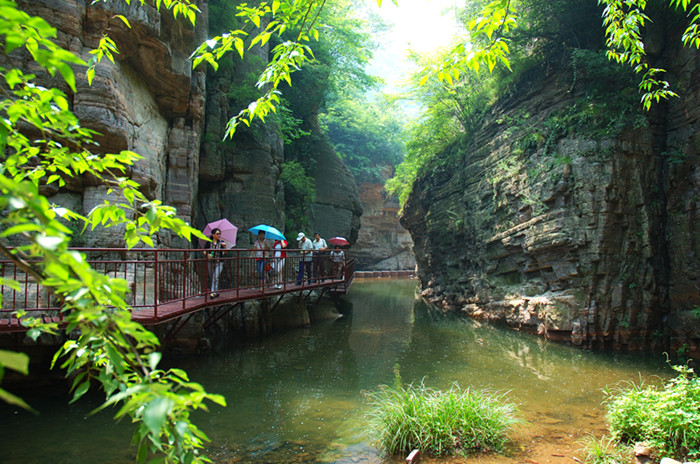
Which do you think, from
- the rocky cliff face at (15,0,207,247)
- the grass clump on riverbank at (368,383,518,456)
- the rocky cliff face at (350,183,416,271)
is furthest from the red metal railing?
the rocky cliff face at (350,183,416,271)

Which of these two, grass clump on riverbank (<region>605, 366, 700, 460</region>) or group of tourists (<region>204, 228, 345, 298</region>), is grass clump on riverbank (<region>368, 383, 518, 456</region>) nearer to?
grass clump on riverbank (<region>605, 366, 700, 460</region>)

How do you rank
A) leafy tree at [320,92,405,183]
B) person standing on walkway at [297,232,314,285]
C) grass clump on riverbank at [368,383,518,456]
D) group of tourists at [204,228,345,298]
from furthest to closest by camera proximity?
leafy tree at [320,92,405,183] → person standing on walkway at [297,232,314,285] → group of tourists at [204,228,345,298] → grass clump on riverbank at [368,383,518,456]

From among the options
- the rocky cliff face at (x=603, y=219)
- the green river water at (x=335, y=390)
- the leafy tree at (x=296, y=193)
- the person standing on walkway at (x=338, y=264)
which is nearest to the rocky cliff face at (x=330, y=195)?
the leafy tree at (x=296, y=193)

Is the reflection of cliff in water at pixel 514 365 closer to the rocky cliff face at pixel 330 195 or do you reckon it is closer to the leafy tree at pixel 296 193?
the leafy tree at pixel 296 193

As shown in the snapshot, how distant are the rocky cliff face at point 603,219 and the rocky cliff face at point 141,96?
36.4 ft

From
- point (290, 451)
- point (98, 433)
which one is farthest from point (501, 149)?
point (98, 433)

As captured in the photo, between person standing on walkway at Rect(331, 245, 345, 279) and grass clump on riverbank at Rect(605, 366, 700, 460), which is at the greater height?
person standing on walkway at Rect(331, 245, 345, 279)

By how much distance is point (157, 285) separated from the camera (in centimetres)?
789

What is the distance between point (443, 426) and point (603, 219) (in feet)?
28.9

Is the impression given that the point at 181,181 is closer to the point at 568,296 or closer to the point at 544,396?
the point at 544,396

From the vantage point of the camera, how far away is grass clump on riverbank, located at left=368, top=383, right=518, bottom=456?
5.21 metres

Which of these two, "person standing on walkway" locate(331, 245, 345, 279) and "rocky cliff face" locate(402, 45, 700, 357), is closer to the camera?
"rocky cliff face" locate(402, 45, 700, 357)

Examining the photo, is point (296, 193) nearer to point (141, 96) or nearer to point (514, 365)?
point (141, 96)

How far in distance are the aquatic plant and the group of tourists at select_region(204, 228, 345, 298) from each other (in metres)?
7.42
